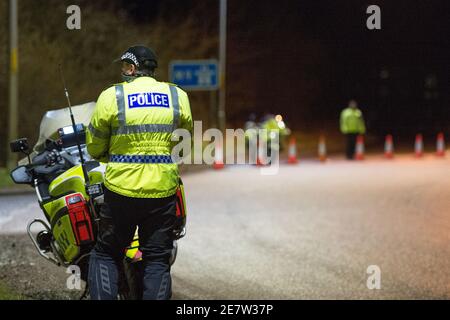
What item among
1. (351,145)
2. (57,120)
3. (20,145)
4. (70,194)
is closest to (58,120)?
(57,120)

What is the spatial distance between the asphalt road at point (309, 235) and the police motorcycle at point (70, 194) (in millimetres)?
1937

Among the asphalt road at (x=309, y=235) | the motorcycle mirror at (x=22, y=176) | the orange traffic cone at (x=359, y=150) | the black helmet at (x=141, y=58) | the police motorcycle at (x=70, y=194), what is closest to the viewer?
the black helmet at (x=141, y=58)

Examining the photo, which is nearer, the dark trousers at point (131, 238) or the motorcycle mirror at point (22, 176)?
the dark trousers at point (131, 238)

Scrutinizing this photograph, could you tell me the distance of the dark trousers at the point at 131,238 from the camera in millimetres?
4645

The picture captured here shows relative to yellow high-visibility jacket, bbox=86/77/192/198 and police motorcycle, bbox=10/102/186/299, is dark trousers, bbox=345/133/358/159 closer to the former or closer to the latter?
police motorcycle, bbox=10/102/186/299

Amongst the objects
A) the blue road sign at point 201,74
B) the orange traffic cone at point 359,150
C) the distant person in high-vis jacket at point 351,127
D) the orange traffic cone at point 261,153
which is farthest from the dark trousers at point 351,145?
the blue road sign at point 201,74

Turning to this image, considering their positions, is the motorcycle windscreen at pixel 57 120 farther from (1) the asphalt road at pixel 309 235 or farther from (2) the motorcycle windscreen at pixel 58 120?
(1) the asphalt road at pixel 309 235

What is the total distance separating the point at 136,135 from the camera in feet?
15.0

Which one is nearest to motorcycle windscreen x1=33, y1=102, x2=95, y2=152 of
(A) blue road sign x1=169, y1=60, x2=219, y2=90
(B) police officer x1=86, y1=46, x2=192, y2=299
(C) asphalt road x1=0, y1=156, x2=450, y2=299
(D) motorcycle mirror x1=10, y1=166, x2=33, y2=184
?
(D) motorcycle mirror x1=10, y1=166, x2=33, y2=184

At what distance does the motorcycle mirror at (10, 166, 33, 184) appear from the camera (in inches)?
214

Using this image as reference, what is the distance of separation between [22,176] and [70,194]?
0.51 metres

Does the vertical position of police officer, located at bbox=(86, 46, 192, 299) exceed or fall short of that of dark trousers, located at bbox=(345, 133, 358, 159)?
it exceeds it

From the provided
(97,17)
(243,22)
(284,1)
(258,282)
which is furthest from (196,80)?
(258,282)

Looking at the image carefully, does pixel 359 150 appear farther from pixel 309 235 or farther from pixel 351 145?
pixel 309 235
